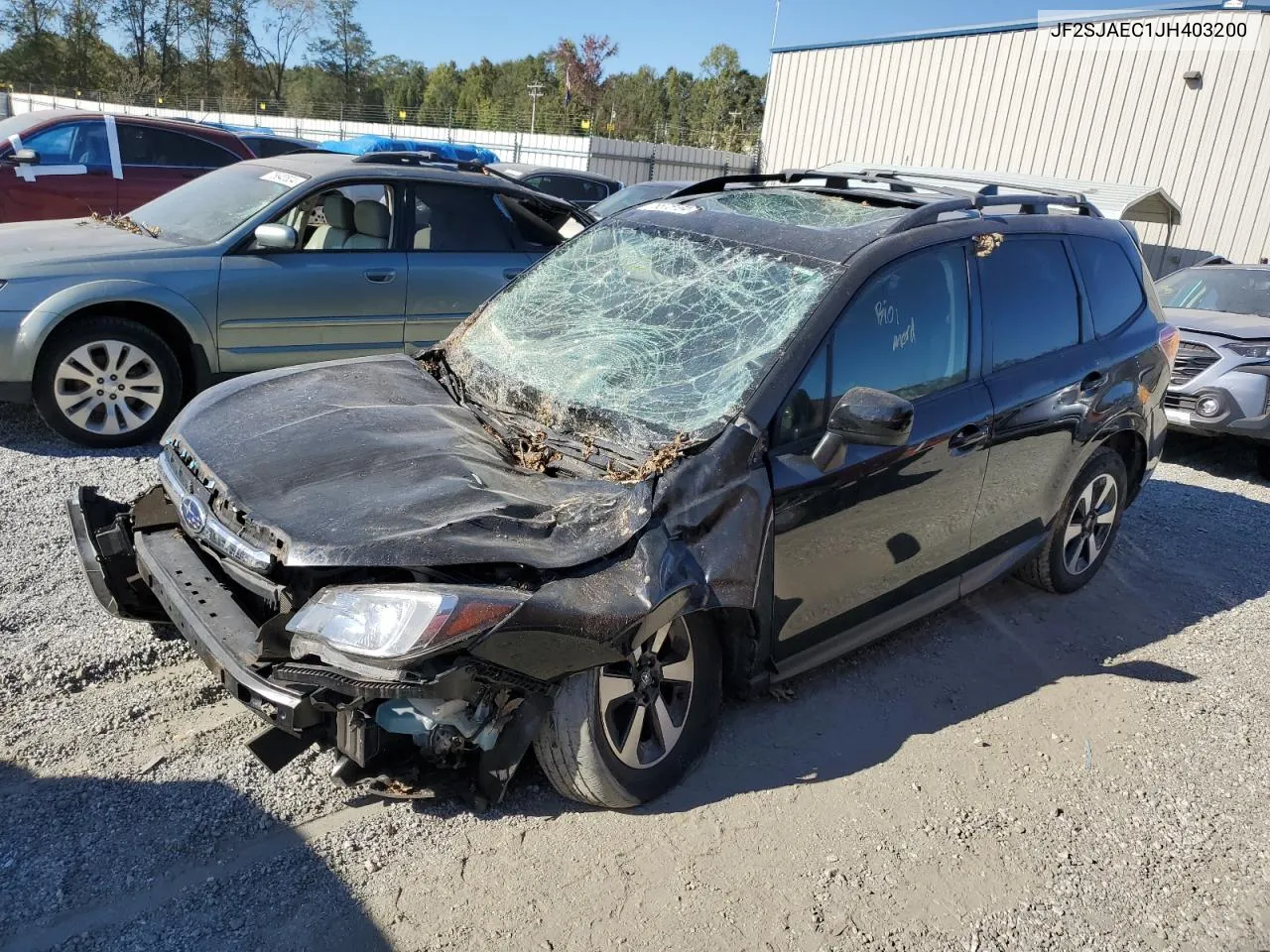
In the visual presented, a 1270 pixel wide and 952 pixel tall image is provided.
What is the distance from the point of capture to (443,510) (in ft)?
8.54

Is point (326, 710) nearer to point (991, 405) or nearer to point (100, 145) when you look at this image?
point (991, 405)

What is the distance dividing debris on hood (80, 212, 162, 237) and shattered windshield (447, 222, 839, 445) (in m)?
3.34

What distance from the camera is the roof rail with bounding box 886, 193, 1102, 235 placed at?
363 cm

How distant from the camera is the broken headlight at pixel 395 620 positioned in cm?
233

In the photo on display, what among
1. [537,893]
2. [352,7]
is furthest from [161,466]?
[352,7]

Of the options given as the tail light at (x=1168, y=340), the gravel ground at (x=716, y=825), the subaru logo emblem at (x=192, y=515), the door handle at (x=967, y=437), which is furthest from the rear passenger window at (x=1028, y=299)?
the subaru logo emblem at (x=192, y=515)

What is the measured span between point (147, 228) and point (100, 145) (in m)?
4.08

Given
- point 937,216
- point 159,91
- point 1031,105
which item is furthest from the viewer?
point 159,91

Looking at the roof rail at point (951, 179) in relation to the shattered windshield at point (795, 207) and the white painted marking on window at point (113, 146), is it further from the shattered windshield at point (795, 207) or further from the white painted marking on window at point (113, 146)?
the white painted marking on window at point (113, 146)

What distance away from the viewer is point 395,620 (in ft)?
7.77

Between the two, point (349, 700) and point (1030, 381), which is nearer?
point (349, 700)

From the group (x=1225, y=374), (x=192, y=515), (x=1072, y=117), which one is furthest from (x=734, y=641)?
(x=1072, y=117)

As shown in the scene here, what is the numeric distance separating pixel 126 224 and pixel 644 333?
4.70 meters

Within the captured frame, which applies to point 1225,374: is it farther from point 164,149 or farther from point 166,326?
point 164,149
